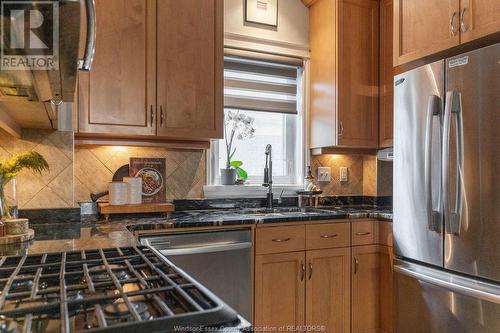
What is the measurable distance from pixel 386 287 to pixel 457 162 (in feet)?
3.69

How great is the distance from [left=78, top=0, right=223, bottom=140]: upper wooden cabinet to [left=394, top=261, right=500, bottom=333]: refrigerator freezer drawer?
1.50 metres

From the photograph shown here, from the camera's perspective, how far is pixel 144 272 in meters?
1.03

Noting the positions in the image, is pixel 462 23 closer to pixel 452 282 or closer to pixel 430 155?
pixel 430 155

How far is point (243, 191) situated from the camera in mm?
3006

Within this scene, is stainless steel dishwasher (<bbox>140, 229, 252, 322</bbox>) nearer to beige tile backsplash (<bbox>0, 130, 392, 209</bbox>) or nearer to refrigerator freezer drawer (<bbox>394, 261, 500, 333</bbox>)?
beige tile backsplash (<bbox>0, 130, 392, 209</bbox>)

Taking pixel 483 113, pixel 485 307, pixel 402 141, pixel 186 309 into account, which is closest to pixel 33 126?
pixel 186 309

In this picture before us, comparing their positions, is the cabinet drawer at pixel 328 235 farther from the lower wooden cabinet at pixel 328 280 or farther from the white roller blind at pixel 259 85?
the white roller blind at pixel 259 85

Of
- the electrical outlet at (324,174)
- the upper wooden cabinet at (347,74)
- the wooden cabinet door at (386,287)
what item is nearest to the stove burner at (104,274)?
the wooden cabinet door at (386,287)

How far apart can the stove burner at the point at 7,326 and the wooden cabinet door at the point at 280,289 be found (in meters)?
1.74

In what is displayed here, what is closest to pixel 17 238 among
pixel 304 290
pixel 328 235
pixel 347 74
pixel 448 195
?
pixel 304 290

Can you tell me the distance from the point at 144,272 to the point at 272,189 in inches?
84.1

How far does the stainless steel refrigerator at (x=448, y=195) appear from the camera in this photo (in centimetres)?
177

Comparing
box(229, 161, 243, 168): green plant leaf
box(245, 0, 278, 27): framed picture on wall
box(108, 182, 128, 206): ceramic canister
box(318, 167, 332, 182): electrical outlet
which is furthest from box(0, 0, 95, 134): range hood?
box(318, 167, 332, 182): electrical outlet

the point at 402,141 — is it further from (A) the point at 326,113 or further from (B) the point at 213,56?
(B) the point at 213,56
